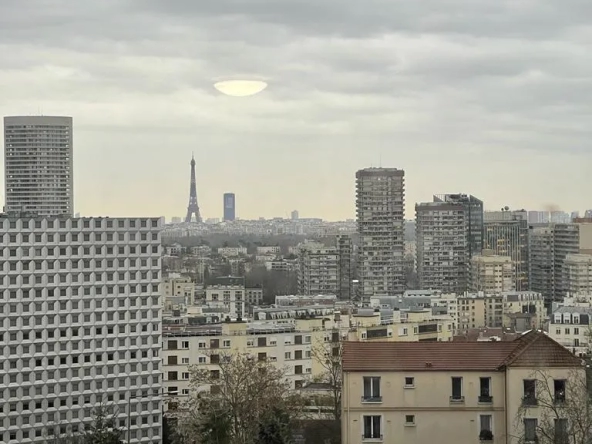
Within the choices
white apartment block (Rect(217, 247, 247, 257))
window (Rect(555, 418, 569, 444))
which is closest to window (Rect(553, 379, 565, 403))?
window (Rect(555, 418, 569, 444))

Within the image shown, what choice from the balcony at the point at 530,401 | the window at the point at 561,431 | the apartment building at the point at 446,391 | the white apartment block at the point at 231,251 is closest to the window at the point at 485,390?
the apartment building at the point at 446,391

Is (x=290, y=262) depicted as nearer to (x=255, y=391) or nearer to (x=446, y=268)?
(x=446, y=268)

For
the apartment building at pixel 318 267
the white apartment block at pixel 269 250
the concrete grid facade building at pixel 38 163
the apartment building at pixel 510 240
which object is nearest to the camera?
the concrete grid facade building at pixel 38 163

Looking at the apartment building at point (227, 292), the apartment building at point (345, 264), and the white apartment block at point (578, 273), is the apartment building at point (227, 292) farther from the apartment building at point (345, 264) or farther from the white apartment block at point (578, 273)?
the white apartment block at point (578, 273)

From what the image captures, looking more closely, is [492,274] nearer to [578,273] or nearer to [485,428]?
[578,273]

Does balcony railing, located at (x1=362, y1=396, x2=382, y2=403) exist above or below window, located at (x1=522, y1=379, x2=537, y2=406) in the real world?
below

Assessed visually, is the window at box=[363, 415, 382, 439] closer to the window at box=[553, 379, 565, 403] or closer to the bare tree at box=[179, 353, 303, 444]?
the bare tree at box=[179, 353, 303, 444]
